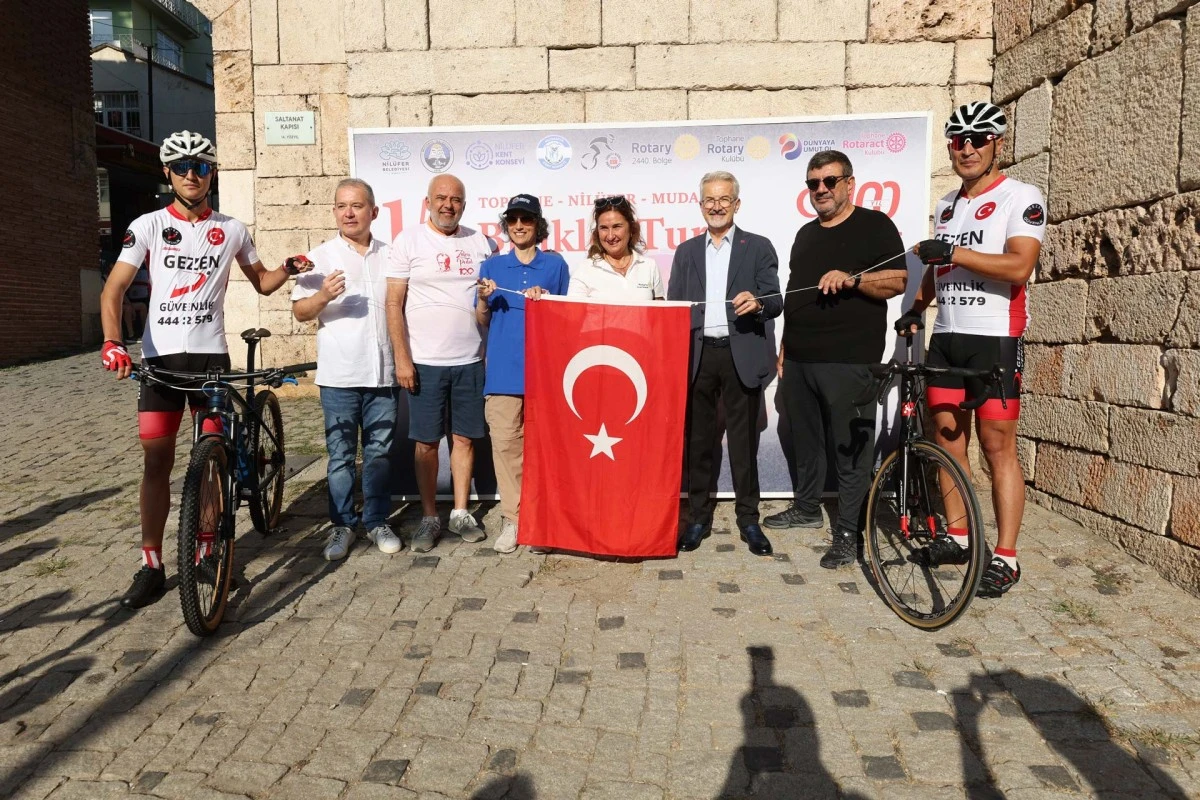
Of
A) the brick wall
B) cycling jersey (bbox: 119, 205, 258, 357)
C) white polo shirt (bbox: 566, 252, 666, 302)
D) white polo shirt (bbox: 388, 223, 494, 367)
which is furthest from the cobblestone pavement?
the brick wall

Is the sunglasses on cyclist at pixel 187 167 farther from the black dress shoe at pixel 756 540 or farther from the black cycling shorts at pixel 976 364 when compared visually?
the black cycling shorts at pixel 976 364

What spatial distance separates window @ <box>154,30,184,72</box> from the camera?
3856cm

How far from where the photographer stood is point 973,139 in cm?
406

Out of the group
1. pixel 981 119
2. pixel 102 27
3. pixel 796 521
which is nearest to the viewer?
pixel 981 119

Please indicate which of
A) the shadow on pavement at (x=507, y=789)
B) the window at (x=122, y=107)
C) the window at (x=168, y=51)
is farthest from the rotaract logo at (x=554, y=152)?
the window at (x=168, y=51)

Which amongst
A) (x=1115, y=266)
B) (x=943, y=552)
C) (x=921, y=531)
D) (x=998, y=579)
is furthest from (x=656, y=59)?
(x=998, y=579)

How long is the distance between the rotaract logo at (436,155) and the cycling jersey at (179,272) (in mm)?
1784

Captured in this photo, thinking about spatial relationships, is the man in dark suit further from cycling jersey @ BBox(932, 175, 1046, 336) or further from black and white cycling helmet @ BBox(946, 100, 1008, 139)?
black and white cycling helmet @ BBox(946, 100, 1008, 139)

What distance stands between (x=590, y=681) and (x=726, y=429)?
2.12 meters

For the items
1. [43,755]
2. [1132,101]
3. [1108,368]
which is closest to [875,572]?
[1108,368]

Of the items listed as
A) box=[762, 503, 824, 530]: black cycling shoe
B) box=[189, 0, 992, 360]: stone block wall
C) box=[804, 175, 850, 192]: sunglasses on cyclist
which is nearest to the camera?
box=[804, 175, 850, 192]: sunglasses on cyclist

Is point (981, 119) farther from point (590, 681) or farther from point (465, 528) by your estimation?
point (465, 528)

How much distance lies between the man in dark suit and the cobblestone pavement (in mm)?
386

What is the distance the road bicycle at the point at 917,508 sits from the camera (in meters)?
3.87
